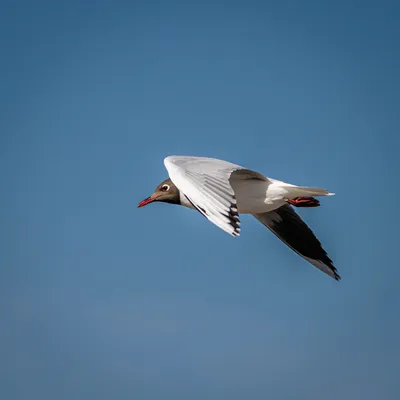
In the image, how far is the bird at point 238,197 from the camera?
216 inches

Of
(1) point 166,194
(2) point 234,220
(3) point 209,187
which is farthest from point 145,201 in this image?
(2) point 234,220

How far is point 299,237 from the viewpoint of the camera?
8.38 metres

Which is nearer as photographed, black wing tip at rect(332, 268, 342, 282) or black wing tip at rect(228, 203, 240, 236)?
black wing tip at rect(228, 203, 240, 236)

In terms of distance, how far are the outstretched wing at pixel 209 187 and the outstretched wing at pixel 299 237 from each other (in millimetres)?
1978

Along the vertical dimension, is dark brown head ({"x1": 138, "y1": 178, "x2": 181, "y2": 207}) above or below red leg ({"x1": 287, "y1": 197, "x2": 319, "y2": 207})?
above

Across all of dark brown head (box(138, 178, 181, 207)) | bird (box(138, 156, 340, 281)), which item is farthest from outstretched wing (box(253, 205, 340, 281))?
dark brown head (box(138, 178, 181, 207))

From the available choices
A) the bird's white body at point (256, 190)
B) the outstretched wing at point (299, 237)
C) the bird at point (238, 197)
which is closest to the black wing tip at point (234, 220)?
the bird at point (238, 197)

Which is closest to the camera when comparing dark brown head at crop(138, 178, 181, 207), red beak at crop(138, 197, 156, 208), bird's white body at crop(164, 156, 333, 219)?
bird's white body at crop(164, 156, 333, 219)

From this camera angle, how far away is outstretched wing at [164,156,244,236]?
5.32 m

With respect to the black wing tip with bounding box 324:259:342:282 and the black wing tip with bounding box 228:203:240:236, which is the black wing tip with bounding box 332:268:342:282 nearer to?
the black wing tip with bounding box 324:259:342:282

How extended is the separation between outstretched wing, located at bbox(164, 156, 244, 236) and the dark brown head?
3.95 ft

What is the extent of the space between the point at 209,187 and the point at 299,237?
2.89 metres

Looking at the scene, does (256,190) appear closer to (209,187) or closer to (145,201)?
(145,201)

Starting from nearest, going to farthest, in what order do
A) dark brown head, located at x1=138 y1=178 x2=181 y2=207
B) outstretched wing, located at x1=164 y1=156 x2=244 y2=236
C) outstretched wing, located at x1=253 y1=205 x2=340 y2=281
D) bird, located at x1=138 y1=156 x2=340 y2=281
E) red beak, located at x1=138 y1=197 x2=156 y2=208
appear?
outstretched wing, located at x1=164 y1=156 x2=244 y2=236, bird, located at x1=138 y1=156 x2=340 y2=281, dark brown head, located at x1=138 y1=178 x2=181 y2=207, red beak, located at x1=138 y1=197 x2=156 y2=208, outstretched wing, located at x1=253 y1=205 x2=340 y2=281
